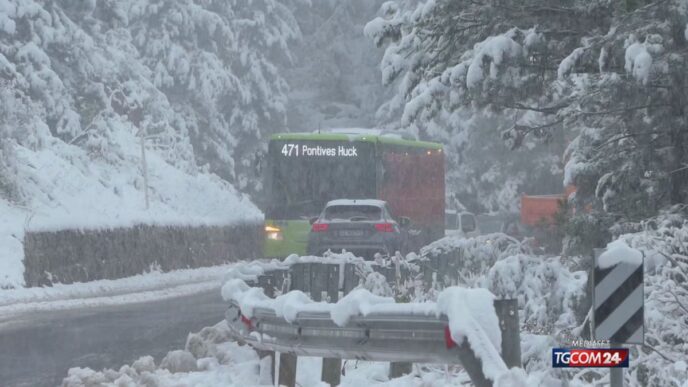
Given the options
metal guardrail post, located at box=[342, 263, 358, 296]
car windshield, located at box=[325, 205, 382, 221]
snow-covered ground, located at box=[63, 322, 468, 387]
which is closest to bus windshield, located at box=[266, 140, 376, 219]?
car windshield, located at box=[325, 205, 382, 221]

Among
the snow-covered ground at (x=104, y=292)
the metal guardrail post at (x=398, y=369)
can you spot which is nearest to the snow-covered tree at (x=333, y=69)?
the snow-covered ground at (x=104, y=292)

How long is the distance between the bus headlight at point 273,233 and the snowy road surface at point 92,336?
629cm

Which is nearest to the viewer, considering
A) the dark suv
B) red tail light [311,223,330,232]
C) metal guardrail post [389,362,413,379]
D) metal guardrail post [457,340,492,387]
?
metal guardrail post [457,340,492,387]

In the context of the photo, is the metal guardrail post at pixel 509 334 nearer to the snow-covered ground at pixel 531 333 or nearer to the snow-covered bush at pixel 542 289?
the snow-covered ground at pixel 531 333

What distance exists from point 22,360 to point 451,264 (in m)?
5.95

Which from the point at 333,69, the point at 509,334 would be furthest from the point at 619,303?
the point at 333,69

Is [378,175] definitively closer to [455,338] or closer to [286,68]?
[455,338]

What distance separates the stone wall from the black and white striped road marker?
68.5ft

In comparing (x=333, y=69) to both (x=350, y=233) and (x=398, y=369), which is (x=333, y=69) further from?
(x=398, y=369)

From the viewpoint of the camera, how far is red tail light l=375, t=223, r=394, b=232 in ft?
83.5

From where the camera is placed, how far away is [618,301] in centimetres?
753

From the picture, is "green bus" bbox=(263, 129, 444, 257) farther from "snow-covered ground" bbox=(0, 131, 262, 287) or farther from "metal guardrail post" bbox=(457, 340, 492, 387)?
"metal guardrail post" bbox=(457, 340, 492, 387)

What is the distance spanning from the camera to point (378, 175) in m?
32.0

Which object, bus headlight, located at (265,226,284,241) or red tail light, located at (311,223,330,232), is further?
bus headlight, located at (265,226,284,241)
